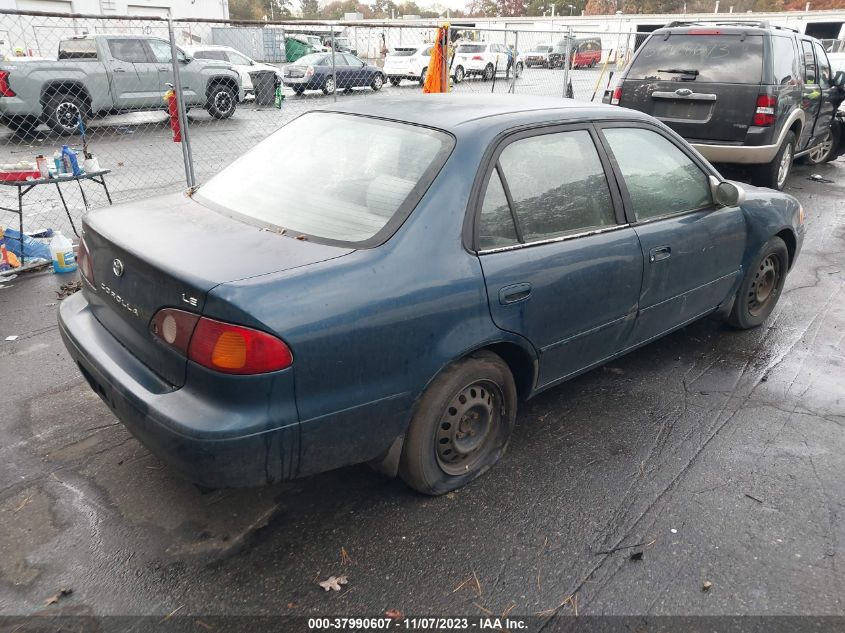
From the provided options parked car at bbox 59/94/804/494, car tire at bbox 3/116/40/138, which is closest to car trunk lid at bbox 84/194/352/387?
parked car at bbox 59/94/804/494

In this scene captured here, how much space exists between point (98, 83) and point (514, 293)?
1284 cm

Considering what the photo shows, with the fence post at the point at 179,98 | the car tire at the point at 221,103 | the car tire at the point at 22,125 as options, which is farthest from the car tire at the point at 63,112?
the fence post at the point at 179,98

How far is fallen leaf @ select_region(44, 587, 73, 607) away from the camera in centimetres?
227

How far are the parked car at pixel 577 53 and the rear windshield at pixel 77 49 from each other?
9293 mm

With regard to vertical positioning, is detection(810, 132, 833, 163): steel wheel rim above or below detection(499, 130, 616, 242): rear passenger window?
Answer: below

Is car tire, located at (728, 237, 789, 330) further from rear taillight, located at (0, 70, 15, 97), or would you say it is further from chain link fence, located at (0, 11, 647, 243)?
rear taillight, located at (0, 70, 15, 97)

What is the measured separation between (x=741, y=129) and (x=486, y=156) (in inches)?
254

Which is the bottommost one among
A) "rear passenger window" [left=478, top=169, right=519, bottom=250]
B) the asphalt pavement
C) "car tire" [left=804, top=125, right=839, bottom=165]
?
the asphalt pavement

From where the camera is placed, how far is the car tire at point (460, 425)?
2641 millimetres

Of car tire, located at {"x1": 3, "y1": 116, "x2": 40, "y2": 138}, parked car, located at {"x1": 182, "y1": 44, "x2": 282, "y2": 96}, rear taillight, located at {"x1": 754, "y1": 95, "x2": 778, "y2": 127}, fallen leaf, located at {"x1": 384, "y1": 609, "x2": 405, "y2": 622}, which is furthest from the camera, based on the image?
parked car, located at {"x1": 182, "y1": 44, "x2": 282, "y2": 96}

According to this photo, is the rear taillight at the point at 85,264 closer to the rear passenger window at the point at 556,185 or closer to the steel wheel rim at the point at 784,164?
the rear passenger window at the point at 556,185

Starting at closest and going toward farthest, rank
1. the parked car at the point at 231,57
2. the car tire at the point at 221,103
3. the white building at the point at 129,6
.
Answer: the car tire at the point at 221,103 → the parked car at the point at 231,57 → the white building at the point at 129,6

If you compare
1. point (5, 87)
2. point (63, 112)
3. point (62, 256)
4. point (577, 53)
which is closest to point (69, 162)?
point (62, 256)

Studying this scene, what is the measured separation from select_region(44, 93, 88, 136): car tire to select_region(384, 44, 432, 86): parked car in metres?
12.3
